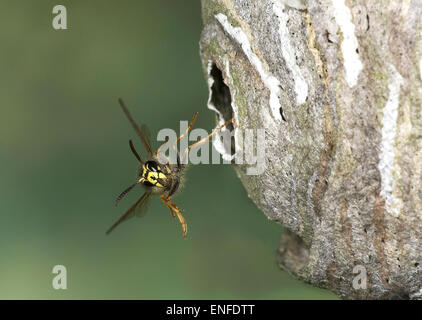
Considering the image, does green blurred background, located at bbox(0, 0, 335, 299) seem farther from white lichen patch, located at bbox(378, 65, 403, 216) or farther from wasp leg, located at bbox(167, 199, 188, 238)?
white lichen patch, located at bbox(378, 65, 403, 216)

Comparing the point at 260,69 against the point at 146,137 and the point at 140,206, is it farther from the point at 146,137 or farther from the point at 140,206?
the point at 140,206

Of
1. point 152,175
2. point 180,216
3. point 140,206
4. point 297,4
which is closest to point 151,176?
point 152,175

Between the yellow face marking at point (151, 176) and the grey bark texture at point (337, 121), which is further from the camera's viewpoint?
the yellow face marking at point (151, 176)

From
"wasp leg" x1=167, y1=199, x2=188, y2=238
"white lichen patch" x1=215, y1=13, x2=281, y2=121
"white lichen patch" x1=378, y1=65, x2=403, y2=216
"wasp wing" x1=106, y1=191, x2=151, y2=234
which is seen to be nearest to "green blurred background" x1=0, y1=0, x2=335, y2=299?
"wasp leg" x1=167, y1=199, x2=188, y2=238

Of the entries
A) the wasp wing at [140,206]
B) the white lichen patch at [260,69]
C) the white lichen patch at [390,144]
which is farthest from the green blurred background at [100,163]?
the white lichen patch at [390,144]

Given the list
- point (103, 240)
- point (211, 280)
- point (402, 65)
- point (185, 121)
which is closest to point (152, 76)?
point (185, 121)

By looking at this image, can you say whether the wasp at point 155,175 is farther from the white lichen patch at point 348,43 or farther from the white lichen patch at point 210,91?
the white lichen patch at point 348,43

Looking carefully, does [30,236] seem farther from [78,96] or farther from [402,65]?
[402,65]
